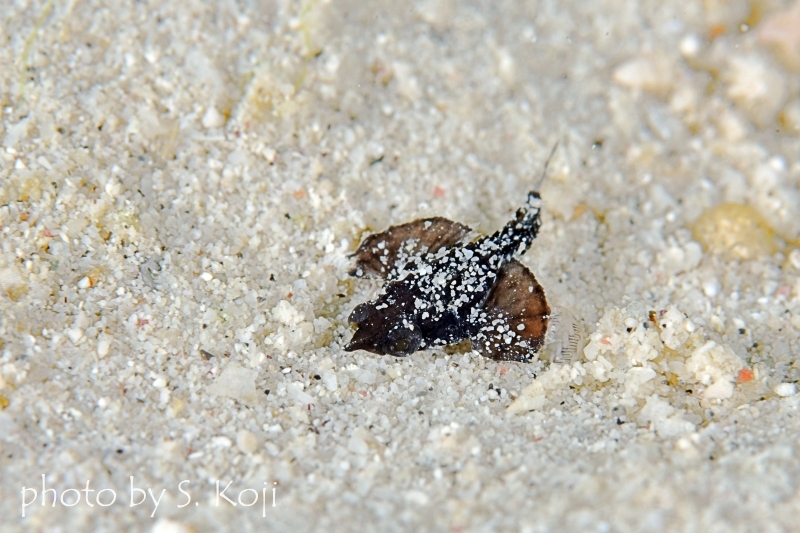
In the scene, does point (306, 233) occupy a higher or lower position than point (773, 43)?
lower

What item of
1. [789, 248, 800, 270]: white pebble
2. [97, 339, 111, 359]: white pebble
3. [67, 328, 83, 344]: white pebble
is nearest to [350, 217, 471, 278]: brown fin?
[97, 339, 111, 359]: white pebble

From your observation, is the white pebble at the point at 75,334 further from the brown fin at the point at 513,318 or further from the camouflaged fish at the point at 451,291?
the brown fin at the point at 513,318

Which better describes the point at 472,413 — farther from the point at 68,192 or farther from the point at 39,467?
the point at 68,192

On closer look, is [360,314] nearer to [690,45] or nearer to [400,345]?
[400,345]

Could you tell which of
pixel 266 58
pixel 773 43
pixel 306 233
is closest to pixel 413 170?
pixel 306 233

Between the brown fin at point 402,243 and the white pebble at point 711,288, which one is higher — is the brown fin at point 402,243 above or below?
above

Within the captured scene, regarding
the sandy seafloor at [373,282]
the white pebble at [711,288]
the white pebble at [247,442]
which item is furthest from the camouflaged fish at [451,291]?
the white pebble at [711,288]

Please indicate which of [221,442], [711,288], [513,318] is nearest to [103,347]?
[221,442]

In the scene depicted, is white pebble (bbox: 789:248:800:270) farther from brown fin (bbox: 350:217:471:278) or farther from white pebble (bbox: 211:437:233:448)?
white pebble (bbox: 211:437:233:448)
